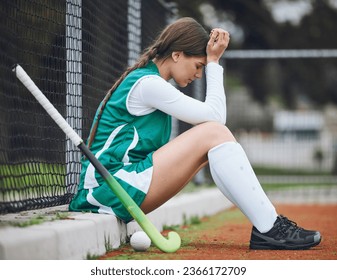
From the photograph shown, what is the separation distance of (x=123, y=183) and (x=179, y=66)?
2.64ft

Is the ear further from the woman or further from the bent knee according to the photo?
the bent knee

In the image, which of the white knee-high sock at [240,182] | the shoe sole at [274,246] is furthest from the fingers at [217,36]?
the shoe sole at [274,246]

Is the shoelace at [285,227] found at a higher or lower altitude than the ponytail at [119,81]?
lower

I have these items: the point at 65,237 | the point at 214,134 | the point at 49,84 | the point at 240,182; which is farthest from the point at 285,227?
the point at 49,84

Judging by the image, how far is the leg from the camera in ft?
15.8

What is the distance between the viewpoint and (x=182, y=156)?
4863 millimetres

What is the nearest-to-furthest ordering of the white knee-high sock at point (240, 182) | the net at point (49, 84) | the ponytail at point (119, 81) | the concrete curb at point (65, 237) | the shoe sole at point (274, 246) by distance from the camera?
the concrete curb at point (65, 237)
the net at point (49, 84)
the white knee-high sock at point (240, 182)
the shoe sole at point (274, 246)
the ponytail at point (119, 81)

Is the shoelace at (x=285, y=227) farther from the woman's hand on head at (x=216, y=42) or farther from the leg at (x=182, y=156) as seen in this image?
the woman's hand on head at (x=216, y=42)

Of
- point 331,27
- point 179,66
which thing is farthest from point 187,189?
point 331,27

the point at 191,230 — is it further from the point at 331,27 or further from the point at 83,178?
the point at 331,27

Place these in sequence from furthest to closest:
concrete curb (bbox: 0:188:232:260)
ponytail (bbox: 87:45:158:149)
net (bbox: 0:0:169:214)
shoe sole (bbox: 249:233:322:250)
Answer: ponytail (bbox: 87:45:158:149)
shoe sole (bbox: 249:233:322:250)
net (bbox: 0:0:169:214)
concrete curb (bbox: 0:188:232:260)

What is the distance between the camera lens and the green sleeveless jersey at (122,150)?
4.87 metres

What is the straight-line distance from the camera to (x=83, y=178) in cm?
500

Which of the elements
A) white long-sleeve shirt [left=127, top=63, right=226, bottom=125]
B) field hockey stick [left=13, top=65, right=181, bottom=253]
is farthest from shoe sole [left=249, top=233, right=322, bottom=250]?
white long-sleeve shirt [left=127, top=63, right=226, bottom=125]
